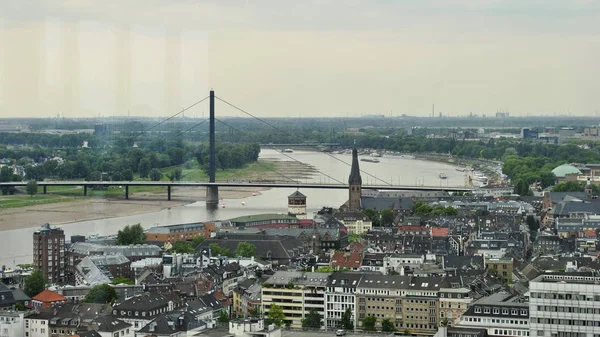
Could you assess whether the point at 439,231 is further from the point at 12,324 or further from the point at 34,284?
the point at 12,324

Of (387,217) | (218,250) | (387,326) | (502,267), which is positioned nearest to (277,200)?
(387,217)

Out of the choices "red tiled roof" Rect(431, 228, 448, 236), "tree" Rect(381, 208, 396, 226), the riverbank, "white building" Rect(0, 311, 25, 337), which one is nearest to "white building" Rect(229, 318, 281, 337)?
"white building" Rect(0, 311, 25, 337)

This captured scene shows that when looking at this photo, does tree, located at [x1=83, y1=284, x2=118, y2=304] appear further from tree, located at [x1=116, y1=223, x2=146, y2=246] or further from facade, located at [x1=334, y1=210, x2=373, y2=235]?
facade, located at [x1=334, y1=210, x2=373, y2=235]

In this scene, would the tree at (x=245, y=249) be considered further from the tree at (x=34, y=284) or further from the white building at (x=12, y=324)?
the white building at (x=12, y=324)

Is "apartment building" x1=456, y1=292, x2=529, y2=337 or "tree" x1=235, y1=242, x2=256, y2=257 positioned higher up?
"apartment building" x1=456, y1=292, x2=529, y2=337

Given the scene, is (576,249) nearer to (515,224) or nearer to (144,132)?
(515,224)

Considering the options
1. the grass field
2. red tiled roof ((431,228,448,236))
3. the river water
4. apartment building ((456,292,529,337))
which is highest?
apartment building ((456,292,529,337))

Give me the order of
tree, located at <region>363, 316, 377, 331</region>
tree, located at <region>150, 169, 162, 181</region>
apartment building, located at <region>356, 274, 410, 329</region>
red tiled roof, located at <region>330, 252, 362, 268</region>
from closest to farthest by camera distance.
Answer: tree, located at <region>363, 316, 377, 331</region>, apartment building, located at <region>356, 274, 410, 329</region>, red tiled roof, located at <region>330, 252, 362, 268</region>, tree, located at <region>150, 169, 162, 181</region>
